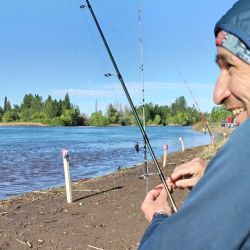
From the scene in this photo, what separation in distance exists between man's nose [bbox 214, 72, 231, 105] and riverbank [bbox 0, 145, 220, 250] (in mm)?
5920

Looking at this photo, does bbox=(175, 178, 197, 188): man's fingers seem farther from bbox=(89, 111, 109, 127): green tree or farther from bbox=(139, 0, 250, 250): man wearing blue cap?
bbox=(89, 111, 109, 127): green tree

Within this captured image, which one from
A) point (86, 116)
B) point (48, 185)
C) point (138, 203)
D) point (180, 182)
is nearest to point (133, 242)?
point (138, 203)

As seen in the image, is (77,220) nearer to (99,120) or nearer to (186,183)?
(186,183)

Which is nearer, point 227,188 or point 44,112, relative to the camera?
point 227,188

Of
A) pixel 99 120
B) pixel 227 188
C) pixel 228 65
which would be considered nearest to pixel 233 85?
pixel 228 65

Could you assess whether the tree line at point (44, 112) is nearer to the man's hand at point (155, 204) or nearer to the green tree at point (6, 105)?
the green tree at point (6, 105)

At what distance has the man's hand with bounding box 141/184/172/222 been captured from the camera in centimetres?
158

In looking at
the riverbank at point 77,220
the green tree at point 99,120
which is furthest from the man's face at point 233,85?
the green tree at point 99,120

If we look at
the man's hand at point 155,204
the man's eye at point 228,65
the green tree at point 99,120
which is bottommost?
the man's hand at point 155,204

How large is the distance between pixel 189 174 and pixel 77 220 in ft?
23.2

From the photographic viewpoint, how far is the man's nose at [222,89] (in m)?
1.29

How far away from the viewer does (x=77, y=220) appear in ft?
28.2

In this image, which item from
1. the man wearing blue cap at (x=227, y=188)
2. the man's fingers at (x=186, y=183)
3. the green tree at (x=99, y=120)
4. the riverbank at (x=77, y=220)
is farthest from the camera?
the green tree at (x=99, y=120)

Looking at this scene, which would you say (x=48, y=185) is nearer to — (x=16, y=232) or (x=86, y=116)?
(x=16, y=232)
